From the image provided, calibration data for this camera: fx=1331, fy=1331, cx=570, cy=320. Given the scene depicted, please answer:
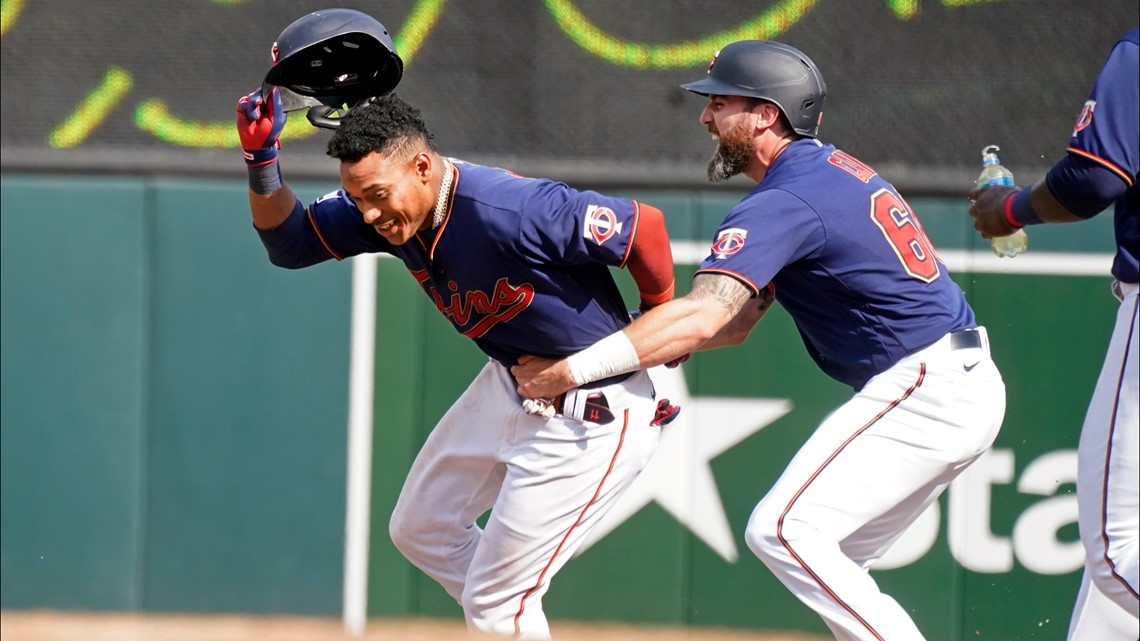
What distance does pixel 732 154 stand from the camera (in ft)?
11.5

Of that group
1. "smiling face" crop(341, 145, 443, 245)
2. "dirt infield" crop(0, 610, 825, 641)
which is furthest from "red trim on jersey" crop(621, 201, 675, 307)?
"dirt infield" crop(0, 610, 825, 641)

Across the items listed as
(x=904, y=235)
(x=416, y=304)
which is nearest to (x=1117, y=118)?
(x=904, y=235)

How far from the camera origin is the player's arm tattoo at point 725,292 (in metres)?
3.11

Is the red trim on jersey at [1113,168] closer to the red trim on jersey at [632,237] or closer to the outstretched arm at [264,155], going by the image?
the red trim on jersey at [632,237]

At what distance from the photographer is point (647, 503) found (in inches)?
183

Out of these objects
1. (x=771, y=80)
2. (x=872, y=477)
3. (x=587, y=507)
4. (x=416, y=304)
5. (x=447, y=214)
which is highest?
(x=771, y=80)

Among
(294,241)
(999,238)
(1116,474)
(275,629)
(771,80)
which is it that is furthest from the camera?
(275,629)

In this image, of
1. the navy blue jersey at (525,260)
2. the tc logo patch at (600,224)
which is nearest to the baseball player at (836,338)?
the navy blue jersey at (525,260)

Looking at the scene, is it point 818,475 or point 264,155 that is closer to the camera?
point 818,475

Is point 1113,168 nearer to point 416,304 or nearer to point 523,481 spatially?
point 523,481

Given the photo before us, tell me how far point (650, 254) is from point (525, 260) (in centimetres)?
31

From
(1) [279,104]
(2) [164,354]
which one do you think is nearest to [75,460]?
(2) [164,354]

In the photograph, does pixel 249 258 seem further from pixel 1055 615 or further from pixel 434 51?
pixel 1055 615

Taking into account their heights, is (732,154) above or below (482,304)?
above
